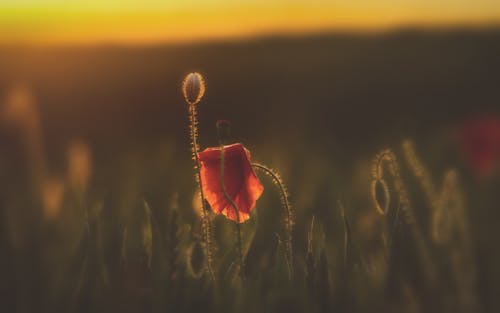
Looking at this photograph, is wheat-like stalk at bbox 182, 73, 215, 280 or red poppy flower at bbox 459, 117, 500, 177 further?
red poppy flower at bbox 459, 117, 500, 177

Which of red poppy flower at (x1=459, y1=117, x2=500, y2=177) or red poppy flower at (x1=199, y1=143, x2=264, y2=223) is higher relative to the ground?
red poppy flower at (x1=459, y1=117, x2=500, y2=177)

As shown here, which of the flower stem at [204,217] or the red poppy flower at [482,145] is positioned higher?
the red poppy flower at [482,145]

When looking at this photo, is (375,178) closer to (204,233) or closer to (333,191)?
(204,233)

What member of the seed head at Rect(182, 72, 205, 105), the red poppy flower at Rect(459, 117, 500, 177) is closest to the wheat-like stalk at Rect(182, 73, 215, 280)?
the seed head at Rect(182, 72, 205, 105)

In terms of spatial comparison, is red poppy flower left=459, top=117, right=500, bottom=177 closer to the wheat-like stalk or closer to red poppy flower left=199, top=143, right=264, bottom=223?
red poppy flower left=199, top=143, right=264, bottom=223

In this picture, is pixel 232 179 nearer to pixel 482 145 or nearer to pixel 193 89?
pixel 193 89

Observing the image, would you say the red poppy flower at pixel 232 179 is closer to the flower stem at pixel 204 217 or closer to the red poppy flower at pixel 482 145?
the flower stem at pixel 204 217

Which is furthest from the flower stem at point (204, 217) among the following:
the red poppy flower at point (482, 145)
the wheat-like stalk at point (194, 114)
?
the red poppy flower at point (482, 145)
